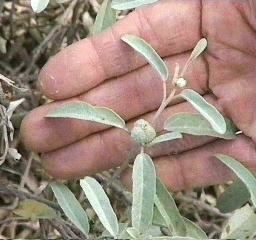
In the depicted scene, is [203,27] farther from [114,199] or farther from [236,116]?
[114,199]

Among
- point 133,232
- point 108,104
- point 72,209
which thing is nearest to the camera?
point 133,232

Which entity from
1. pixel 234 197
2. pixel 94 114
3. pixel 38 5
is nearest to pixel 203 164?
pixel 234 197

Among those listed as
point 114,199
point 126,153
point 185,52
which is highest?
point 185,52

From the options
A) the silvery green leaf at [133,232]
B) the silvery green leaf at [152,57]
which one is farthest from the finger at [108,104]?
the silvery green leaf at [133,232]

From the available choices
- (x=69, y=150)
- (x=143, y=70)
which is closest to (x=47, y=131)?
(x=69, y=150)

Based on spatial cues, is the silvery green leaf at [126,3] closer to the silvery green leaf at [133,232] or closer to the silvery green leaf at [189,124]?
the silvery green leaf at [189,124]

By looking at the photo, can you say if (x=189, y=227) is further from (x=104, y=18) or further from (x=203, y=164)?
(x=104, y=18)
